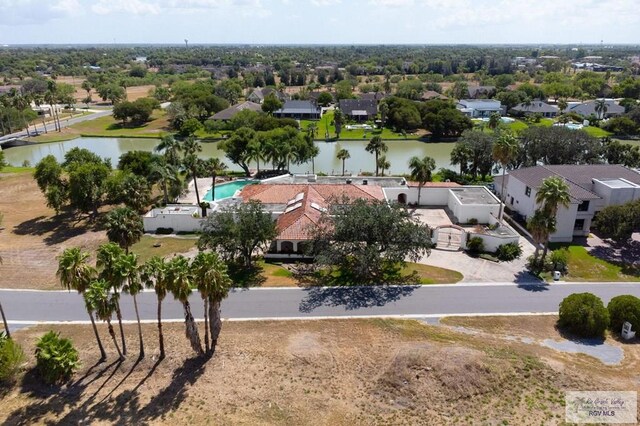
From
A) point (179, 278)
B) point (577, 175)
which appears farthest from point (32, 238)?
point (577, 175)

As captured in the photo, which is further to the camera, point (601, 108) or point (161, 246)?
point (601, 108)

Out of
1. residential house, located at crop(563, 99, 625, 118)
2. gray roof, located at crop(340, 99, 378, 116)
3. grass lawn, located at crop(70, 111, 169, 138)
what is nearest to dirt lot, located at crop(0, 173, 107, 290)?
grass lawn, located at crop(70, 111, 169, 138)

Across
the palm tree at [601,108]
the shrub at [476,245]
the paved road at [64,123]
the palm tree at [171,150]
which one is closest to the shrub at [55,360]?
the shrub at [476,245]

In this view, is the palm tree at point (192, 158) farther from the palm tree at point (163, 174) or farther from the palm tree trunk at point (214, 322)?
the palm tree trunk at point (214, 322)

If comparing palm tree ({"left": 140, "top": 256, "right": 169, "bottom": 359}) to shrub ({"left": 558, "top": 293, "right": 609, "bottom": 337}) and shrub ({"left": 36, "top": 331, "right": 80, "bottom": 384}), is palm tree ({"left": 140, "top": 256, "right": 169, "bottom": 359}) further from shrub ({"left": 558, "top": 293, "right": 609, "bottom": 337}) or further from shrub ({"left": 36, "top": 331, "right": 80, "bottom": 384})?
shrub ({"left": 558, "top": 293, "right": 609, "bottom": 337})

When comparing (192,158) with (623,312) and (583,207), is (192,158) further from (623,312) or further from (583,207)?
(623,312)

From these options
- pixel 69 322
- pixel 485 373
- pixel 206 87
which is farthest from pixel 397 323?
pixel 206 87
